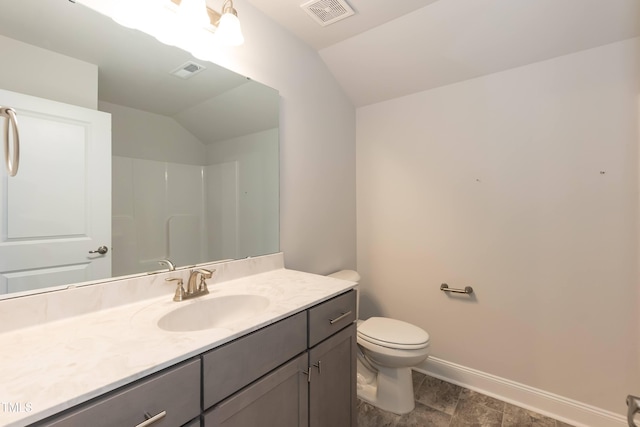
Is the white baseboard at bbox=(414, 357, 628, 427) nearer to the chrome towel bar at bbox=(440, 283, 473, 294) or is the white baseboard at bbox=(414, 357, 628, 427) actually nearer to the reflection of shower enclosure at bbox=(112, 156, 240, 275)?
the chrome towel bar at bbox=(440, 283, 473, 294)

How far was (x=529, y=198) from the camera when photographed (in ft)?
5.57

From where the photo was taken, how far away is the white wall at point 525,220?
1.48m

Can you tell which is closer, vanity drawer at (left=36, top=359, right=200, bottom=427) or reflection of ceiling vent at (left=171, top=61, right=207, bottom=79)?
vanity drawer at (left=36, top=359, right=200, bottom=427)

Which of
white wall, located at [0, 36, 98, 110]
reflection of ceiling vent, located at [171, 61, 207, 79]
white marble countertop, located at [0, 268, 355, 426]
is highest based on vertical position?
reflection of ceiling vent, located at [171, 61, 207, 79]

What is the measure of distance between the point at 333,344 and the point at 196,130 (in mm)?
1171

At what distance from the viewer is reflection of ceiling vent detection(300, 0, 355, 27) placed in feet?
4.98

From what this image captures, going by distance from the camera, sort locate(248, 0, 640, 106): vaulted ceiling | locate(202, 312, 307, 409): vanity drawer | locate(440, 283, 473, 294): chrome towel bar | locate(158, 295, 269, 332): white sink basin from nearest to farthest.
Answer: locate(202, 312, 307, 409): vanity drawer → locate(158, 295, 269, 332): white sink basin → locate(248, 0, 640, 106): vaulted ceiling → locate(440, 283, 473, 294): chrome towel bar

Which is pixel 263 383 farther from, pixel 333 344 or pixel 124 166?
pixel 124 166

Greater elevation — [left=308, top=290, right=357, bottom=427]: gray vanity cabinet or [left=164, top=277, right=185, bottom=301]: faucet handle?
[left=164, top=277, right=185, bottom=301]: faucet handle

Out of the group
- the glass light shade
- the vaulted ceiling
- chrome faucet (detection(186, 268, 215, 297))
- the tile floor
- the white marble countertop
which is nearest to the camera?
the white marble countertop

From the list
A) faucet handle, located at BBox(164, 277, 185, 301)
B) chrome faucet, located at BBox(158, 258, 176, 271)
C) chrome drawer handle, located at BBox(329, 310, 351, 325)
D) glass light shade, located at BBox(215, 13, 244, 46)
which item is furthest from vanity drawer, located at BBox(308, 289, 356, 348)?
glass light shade, located at BBox(215, 13, 244, 46)

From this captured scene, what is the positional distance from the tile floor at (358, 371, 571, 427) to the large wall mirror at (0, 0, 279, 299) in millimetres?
1187

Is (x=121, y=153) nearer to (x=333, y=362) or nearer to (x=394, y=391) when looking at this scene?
(x=333, y=362)

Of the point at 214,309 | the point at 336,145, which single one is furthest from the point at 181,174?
the point at 336,145
